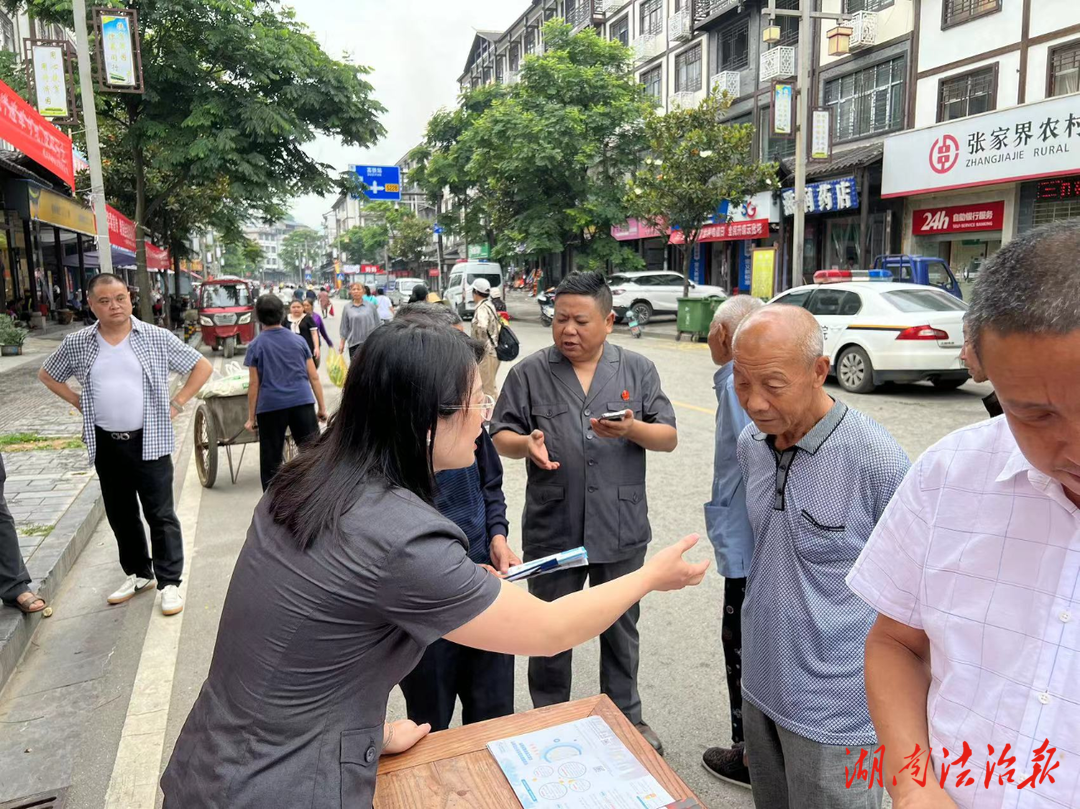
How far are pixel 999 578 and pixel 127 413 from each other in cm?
418

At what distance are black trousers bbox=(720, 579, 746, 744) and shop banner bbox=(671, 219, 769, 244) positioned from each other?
65.4 feet

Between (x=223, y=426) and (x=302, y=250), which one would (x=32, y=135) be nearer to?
(x=223, y=426)

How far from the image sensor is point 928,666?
1299 millimetres

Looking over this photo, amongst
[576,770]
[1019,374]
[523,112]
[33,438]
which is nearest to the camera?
[1019,374]

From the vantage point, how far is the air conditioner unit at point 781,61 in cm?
2214

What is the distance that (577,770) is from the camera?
5.10 feet

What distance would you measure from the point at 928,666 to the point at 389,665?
0.93m

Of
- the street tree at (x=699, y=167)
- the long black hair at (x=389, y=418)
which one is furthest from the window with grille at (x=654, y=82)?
the long black hair at (x=389, y=418)

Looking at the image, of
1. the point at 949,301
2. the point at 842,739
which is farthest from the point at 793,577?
the point at 949,301

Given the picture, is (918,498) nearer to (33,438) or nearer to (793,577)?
(793,577)

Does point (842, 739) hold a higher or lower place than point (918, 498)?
lower

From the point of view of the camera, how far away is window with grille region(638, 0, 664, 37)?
2924 cm

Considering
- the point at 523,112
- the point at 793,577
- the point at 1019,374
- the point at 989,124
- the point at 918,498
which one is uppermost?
the point at 523,112

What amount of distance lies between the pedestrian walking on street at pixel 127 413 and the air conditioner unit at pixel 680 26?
26.1 m
